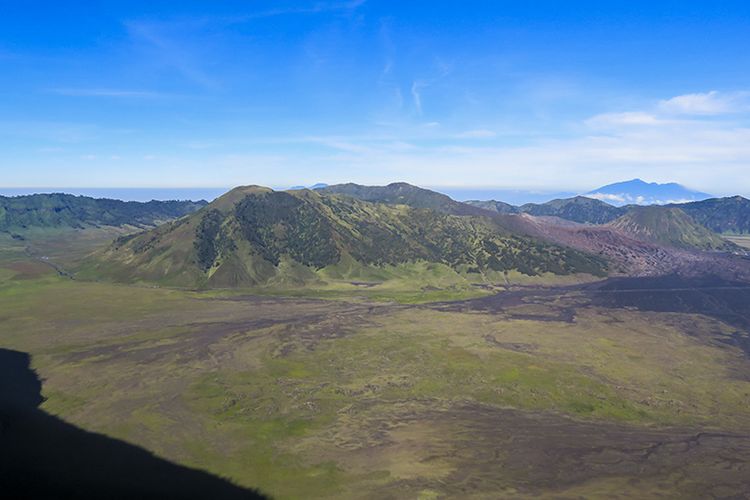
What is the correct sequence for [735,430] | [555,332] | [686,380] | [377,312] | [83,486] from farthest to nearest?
[377,312]
[555,332]
[686,380]
[735,430]
[83,486]

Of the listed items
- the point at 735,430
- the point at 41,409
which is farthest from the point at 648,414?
the point at 41,409

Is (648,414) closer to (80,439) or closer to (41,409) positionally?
(80,439)

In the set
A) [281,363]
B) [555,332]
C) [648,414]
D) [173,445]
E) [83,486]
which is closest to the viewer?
[83,486]

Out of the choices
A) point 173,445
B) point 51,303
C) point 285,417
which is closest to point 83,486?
point 173,445

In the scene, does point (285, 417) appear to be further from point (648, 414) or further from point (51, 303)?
point (51, 303)

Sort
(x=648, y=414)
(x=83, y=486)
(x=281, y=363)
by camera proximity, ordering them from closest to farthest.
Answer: (x=83, y=486) < (x=648, y=414) < (x=281, y=363)

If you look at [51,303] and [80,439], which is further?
[51,303]

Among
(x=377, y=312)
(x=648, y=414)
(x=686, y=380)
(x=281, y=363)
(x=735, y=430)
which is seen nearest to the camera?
(x=735, y=430)
